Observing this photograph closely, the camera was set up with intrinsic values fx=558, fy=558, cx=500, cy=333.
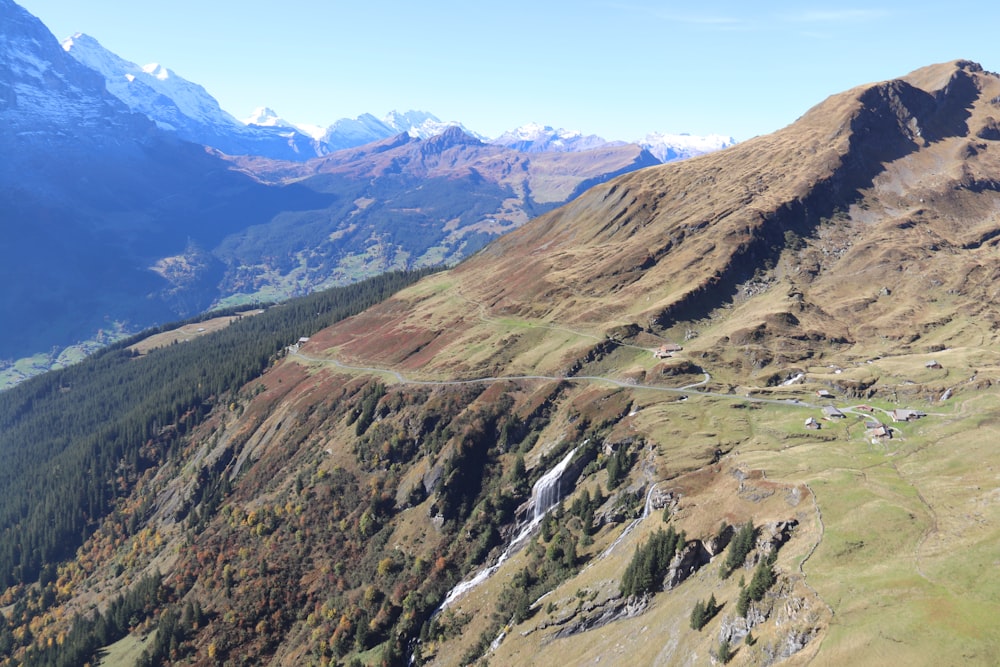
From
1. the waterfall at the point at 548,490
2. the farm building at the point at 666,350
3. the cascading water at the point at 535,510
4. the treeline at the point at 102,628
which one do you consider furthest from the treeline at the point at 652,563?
the treeline at the point at 102,628

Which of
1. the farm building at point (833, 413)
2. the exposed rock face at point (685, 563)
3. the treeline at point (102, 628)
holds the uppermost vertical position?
the farm building at point (833, 413)

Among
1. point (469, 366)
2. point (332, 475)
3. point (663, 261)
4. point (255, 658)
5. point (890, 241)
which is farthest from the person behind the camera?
point (663, 261)

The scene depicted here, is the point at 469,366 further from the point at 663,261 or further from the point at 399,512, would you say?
the point at 663,261

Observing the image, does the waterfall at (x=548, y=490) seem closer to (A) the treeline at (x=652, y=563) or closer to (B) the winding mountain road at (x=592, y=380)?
(B) the winding mountain road at (x=592, y=380)

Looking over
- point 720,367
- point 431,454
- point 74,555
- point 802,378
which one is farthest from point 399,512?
point 74,555

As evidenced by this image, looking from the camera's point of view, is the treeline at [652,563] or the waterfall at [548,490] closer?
the treeline at [652,563]

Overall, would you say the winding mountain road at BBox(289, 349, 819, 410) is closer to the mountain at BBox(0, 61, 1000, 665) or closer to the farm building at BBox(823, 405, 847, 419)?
the mountain at BBox(0, 61, 1000, 665)

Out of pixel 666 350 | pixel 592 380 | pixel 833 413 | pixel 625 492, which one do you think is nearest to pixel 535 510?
pixel 625 492
